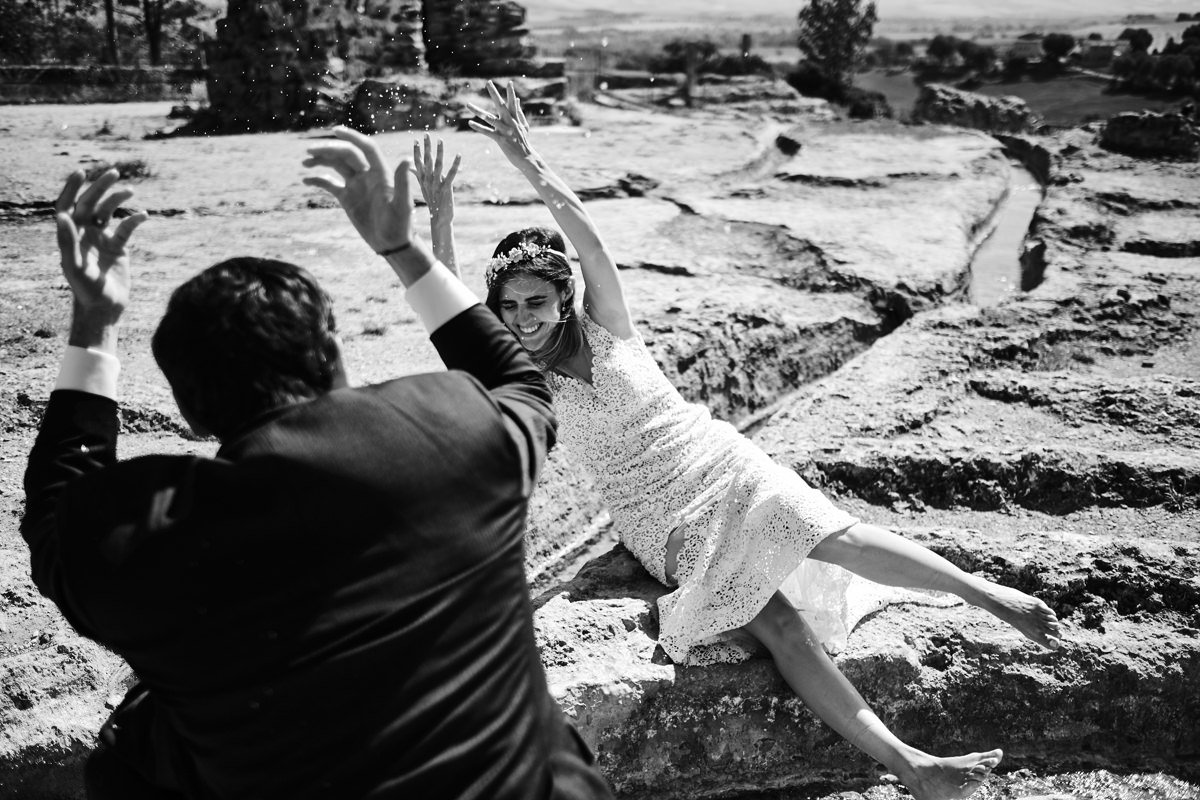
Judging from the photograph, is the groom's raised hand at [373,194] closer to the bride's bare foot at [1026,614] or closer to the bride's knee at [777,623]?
the bride's knee at [777,623]

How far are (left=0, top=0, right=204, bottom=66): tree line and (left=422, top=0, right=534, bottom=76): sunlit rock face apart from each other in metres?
2.75

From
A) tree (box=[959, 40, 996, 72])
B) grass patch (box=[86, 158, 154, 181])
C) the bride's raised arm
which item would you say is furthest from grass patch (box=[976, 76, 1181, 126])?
the bride's raised arm

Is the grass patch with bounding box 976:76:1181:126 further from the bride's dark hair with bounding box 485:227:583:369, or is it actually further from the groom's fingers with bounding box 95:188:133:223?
the groom's fingers with bounding box 95:188:133:223

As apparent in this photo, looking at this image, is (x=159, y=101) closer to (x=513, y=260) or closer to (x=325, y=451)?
(x=513, y=260)

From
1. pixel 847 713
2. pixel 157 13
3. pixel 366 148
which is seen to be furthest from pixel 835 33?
pixel 366 148

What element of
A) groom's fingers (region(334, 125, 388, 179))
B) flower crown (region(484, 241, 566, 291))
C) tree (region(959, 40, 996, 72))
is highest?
tree (region(959, 40, 996, 72))

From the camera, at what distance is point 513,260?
8.00 feet

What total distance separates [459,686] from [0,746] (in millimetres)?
1254

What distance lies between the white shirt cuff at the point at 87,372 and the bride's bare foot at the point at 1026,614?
1.70 meters

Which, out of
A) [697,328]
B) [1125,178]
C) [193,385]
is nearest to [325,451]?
[193,385]

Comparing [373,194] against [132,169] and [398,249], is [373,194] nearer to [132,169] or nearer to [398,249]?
[398,249]

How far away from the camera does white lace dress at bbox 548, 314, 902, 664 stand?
86.8 inches

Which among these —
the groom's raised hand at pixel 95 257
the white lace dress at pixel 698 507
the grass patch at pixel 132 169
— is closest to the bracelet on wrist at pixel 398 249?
the groom's raised hand at pixel 95 257

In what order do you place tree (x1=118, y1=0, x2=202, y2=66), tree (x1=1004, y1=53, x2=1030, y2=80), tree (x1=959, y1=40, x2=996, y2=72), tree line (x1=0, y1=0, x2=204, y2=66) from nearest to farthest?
tree line (x1=0, y1=0, x2=204, y2=66) < tree (x1=118, y1=0, x2=202, y2=66) < tree (x1=1004, y1=53, x2=1030, y2=80) < tree (x1=959, y1=40, x2=996, y2=72)
